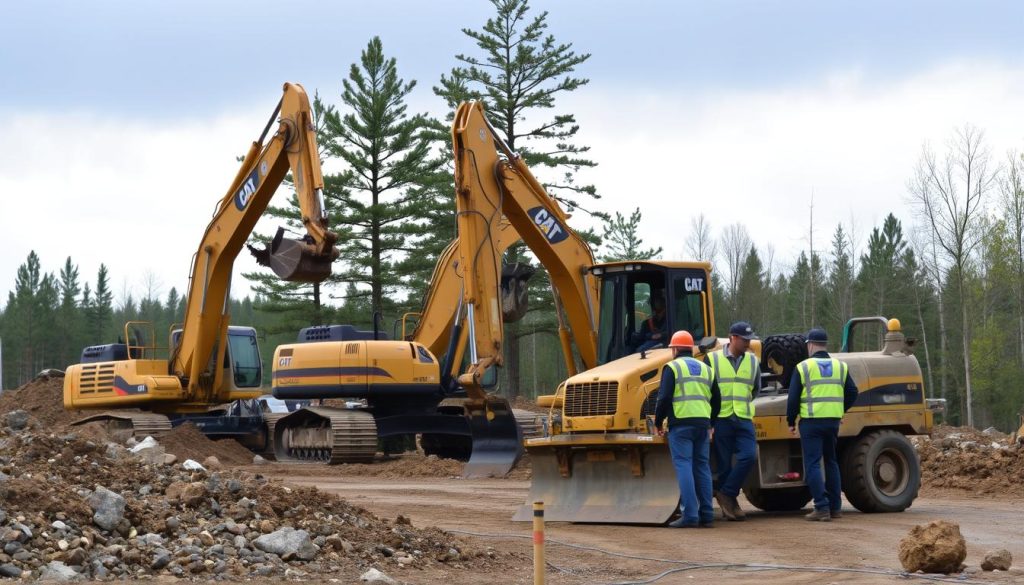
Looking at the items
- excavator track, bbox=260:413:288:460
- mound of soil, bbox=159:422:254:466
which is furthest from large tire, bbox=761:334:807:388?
excavator track, bbox=260:413:288:460

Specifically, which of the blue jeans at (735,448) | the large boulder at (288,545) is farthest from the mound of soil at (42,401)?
the large boulder at (288,545)

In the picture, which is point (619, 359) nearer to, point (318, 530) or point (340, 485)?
point (318, 530)

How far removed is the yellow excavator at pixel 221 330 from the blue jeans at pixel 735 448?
9544 mm

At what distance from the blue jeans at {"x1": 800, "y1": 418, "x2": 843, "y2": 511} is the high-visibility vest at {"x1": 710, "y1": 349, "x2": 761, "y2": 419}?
2.69 ft

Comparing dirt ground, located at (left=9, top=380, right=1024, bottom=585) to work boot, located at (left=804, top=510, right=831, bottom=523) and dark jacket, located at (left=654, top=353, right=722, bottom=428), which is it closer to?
work boot, located at (left=804, top=510, right=831, bottom=523)

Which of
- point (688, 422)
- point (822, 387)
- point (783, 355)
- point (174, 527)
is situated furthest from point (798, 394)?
point (174, 527)

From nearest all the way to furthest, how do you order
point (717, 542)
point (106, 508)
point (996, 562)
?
point (106, 508) < point (996, 562) < point (717, 542)

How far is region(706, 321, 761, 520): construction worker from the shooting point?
14266mm

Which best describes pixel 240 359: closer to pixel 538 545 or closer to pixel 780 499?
pixel 780 499

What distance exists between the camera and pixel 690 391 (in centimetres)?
1381

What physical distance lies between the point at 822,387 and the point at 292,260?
33.8 feet

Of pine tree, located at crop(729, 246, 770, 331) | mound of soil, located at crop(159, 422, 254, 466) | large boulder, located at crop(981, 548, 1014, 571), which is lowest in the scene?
large boulder, located at crop(981, 548, 1014, 571)

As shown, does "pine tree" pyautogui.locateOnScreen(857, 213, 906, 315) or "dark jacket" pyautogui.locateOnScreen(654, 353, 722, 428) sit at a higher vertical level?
"pine tree" pyautogui.locateOnScreen(857, 213, 906, 315)

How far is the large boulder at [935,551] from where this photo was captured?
1054 cm
